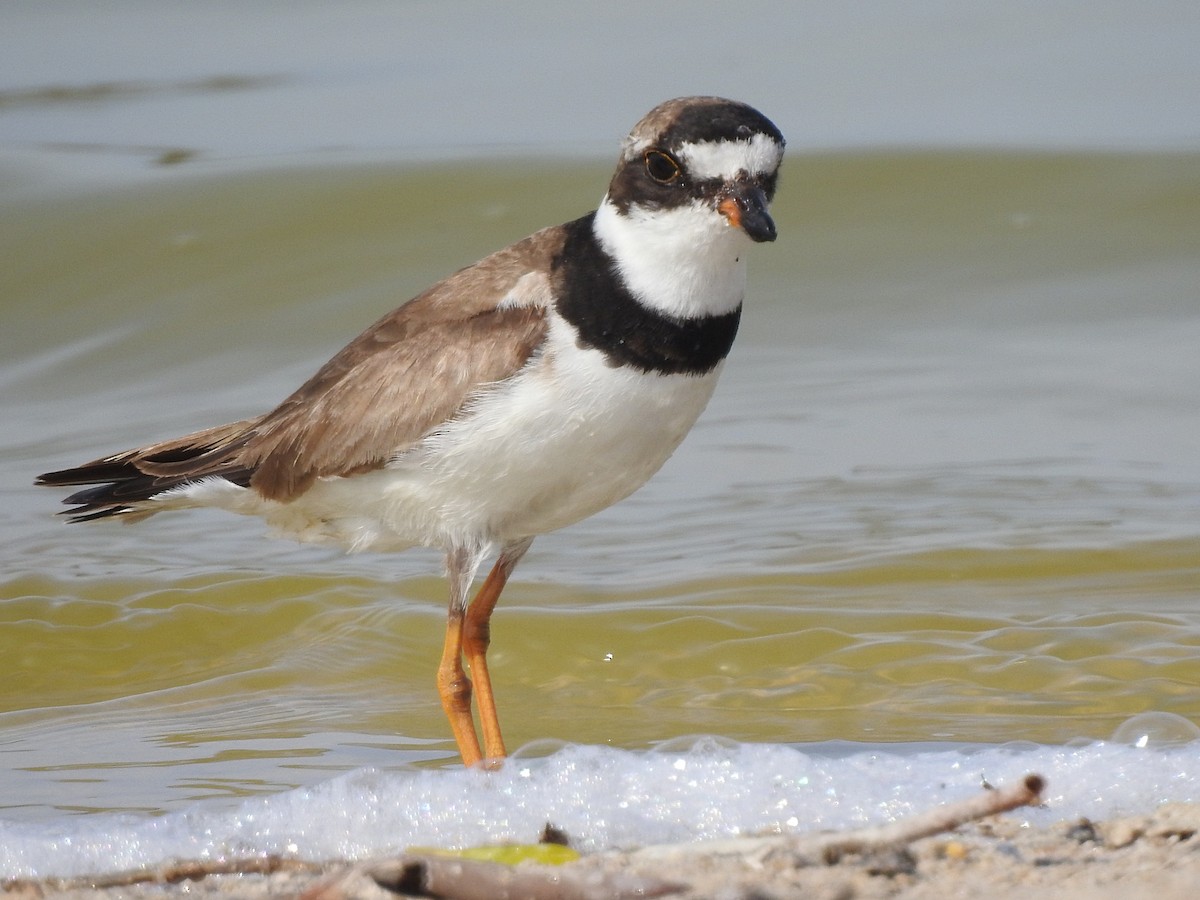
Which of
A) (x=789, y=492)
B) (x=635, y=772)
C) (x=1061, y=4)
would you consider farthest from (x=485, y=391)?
(x=1061, y=4)

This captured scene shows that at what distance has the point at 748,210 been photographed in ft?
14.8

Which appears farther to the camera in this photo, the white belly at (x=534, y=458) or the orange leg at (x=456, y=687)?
the orange leg at (x=456, y=687)

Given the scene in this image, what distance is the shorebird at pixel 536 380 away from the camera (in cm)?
470

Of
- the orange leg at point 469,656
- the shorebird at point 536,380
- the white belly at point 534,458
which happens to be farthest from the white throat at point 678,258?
the orange leg at point 469,656

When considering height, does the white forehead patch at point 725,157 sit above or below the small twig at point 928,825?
above

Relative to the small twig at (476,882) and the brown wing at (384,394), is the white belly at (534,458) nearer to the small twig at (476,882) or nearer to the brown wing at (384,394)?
the brown wing at (384,394)

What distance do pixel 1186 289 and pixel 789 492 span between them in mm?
3821

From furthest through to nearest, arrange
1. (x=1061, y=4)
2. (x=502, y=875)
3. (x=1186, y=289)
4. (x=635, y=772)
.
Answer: (x=1061, y=4), (x=1186, y=289), (x=635, y=772), (x=502, y=875)

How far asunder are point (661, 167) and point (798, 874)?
7.03ft

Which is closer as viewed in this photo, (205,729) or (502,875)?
(502,875)

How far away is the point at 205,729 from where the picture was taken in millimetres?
5609

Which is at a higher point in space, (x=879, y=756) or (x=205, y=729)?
(x=879, y=756)

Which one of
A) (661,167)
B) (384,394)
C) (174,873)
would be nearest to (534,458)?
(384,394)

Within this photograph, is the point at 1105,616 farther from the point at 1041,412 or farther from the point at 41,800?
the point at 41,800
